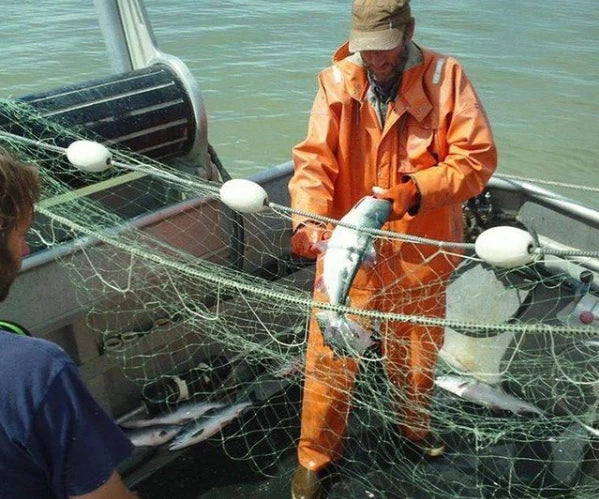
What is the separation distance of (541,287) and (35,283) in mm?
2993

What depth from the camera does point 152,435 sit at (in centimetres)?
367

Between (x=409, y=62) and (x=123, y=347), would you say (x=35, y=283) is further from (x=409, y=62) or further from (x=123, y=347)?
(x=409, y=62)

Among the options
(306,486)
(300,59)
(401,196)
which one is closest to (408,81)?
(401,196)

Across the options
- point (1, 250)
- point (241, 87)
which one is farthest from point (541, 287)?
point (241, 87)

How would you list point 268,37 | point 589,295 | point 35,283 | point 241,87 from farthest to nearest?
point 268,37, point 241,87, point 589,295, point 35,283

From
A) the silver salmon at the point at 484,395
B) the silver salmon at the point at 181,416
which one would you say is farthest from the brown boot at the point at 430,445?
the silver salmon at the point at 181,416

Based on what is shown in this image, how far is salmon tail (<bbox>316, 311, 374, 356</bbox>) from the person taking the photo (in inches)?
110

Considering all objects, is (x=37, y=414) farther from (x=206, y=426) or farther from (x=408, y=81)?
(x=206, y=426)

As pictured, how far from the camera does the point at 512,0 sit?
57.2 ft

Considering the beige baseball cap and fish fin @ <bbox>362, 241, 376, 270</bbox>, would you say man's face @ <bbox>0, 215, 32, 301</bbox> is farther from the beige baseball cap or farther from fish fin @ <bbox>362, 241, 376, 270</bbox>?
the beige baseball cap

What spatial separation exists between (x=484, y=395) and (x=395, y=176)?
152 cm

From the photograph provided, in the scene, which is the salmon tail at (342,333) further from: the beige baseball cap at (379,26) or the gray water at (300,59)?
the gray water at (300,59)

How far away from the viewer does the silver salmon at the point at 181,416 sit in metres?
3.72

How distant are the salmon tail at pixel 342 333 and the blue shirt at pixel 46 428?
1445 mm
